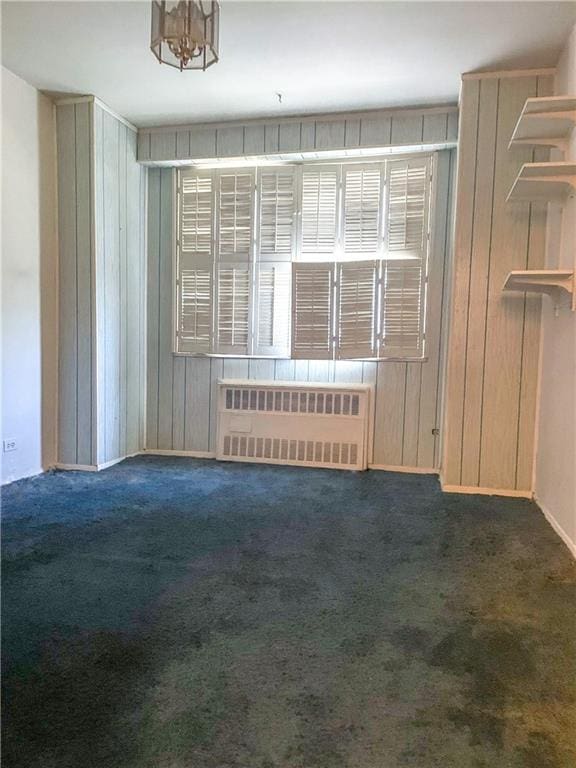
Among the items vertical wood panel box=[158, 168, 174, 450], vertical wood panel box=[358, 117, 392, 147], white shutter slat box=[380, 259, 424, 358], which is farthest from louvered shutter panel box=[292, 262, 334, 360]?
vertical wood panel box=[158, 168, 174, 450]

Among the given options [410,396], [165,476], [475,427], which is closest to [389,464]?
[410,396]

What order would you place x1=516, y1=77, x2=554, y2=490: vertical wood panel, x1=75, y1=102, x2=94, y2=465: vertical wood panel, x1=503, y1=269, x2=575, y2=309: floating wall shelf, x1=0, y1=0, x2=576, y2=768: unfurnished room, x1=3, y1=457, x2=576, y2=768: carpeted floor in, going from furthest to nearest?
x1=75, y1=102, x2=94, y2=465: vertical wood panel
x1=516, y1=77, x2=554, y2=490: vertical wood panel
x1=503, y1=269, x2=575, y2=309: floating wall shelf
x1=0, y1=0, x2=576, y2=768: unfurnished room
x1=3, y1=457, x2=576, y2=768: carpeted floor

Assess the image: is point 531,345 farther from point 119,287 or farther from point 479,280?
point 119,287

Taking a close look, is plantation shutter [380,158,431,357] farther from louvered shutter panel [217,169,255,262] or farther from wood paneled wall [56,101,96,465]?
wood paneled wall [56,101,96,465]

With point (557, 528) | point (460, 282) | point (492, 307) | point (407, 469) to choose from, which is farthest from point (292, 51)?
point (557, 528)

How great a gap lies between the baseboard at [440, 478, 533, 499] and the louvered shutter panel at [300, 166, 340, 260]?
191 cm

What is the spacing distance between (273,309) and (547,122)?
219 centimetres

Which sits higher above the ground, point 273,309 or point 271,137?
point 271,137

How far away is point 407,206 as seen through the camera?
12.6 ft

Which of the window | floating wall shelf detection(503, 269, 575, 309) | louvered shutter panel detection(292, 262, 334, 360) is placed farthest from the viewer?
louvered shutter panel detection(292, 262, 334, 360)

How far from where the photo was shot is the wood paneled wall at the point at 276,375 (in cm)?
385

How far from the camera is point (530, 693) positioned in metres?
1.44

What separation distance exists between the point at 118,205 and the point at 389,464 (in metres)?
2.83

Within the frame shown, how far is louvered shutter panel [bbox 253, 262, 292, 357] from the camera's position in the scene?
4105mm
